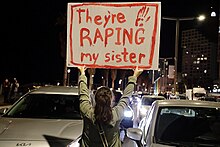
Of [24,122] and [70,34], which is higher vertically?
[70,34]

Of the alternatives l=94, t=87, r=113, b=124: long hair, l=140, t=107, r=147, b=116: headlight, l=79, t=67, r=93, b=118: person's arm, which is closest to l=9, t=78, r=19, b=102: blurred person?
l=140, t=107, r=147, b=116: headlight

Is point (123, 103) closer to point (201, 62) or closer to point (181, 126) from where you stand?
point (181, 126)

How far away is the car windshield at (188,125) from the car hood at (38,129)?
4.64 feet

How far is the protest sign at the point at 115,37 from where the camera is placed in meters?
6.34

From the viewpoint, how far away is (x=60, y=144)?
20.3 feet

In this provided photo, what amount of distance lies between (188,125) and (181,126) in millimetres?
113

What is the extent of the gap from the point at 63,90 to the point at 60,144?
2427 mm

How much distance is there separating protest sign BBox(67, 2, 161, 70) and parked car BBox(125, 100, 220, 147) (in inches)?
29.3

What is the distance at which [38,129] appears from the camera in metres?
6.59

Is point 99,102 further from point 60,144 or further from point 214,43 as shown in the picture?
point 214,43

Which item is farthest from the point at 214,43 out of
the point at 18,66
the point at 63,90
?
the point at 63,90

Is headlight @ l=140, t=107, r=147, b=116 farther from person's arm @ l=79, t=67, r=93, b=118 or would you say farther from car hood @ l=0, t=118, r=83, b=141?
person's arm @ l=79, t=67, r=93, b=118

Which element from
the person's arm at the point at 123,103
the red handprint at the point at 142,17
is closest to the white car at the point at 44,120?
the person's arm at the point at 123,103

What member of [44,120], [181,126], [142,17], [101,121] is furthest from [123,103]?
[44,120]
